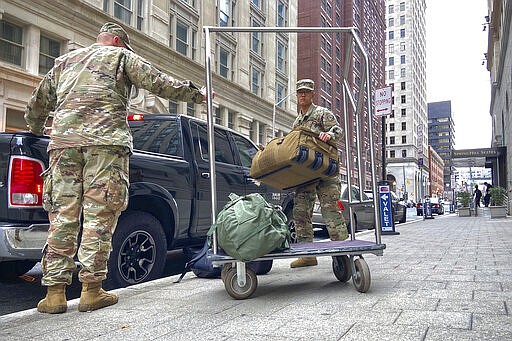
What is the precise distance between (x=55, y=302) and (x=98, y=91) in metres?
1.61

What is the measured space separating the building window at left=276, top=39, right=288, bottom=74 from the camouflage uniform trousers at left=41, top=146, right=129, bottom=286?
3702 centimetres

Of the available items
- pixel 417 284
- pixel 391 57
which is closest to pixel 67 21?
pixel 417 284

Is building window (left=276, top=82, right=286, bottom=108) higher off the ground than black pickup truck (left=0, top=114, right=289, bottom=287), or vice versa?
building window (left=276, top=82, right=286, bottom=108)

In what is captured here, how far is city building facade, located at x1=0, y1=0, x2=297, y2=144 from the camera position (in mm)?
17156

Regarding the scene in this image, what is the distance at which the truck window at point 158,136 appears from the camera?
537 centimetres

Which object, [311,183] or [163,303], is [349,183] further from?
[163,303]

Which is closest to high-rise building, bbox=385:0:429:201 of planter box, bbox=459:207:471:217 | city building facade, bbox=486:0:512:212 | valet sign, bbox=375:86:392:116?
city building facade, bbox=486:0:512:212

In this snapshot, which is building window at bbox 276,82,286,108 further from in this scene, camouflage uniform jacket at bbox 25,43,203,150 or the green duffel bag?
the green duffel bag

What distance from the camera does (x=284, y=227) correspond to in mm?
3787

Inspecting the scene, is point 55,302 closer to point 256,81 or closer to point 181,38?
point 181,38

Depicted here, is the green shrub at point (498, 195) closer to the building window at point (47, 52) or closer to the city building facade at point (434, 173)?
the building window at point (47, 52)

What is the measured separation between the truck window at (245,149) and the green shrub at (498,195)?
65.7 ft

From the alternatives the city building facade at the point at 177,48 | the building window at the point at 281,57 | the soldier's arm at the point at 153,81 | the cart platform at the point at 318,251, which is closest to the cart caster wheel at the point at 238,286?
the cart platform at the point at 318,251

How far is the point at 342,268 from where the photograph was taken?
4.27 m
